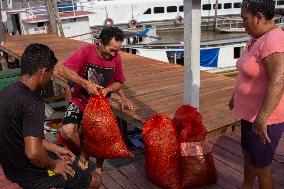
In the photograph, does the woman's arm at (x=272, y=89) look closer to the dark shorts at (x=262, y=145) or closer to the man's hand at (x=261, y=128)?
the man's hand at (x=261, y=128)

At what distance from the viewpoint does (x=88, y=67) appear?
4.24 m

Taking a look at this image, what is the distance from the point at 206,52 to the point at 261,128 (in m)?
17.5

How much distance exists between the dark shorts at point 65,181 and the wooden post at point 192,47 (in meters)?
1.81

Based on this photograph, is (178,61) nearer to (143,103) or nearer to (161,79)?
(161,79)

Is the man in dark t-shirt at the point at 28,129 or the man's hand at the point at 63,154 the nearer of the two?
the man in dark t-shirt at the point at 28,129

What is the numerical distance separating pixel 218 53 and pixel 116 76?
645 inches

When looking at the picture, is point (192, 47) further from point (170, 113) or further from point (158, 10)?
point (158, 10)

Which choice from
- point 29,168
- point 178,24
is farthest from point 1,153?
point 178,24

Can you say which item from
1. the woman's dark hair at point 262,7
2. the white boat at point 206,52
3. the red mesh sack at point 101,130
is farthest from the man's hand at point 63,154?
the white boat at point 206,52

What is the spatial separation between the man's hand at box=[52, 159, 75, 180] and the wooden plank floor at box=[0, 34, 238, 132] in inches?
88.9

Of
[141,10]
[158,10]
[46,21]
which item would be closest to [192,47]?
[46,21]

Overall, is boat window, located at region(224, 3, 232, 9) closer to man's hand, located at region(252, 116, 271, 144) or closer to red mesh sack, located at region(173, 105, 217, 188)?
red mesh sack, located at region(173, 105, 217, 188)

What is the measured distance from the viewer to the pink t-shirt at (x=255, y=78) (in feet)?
8.05

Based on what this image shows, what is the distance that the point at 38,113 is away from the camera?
2465 mm
